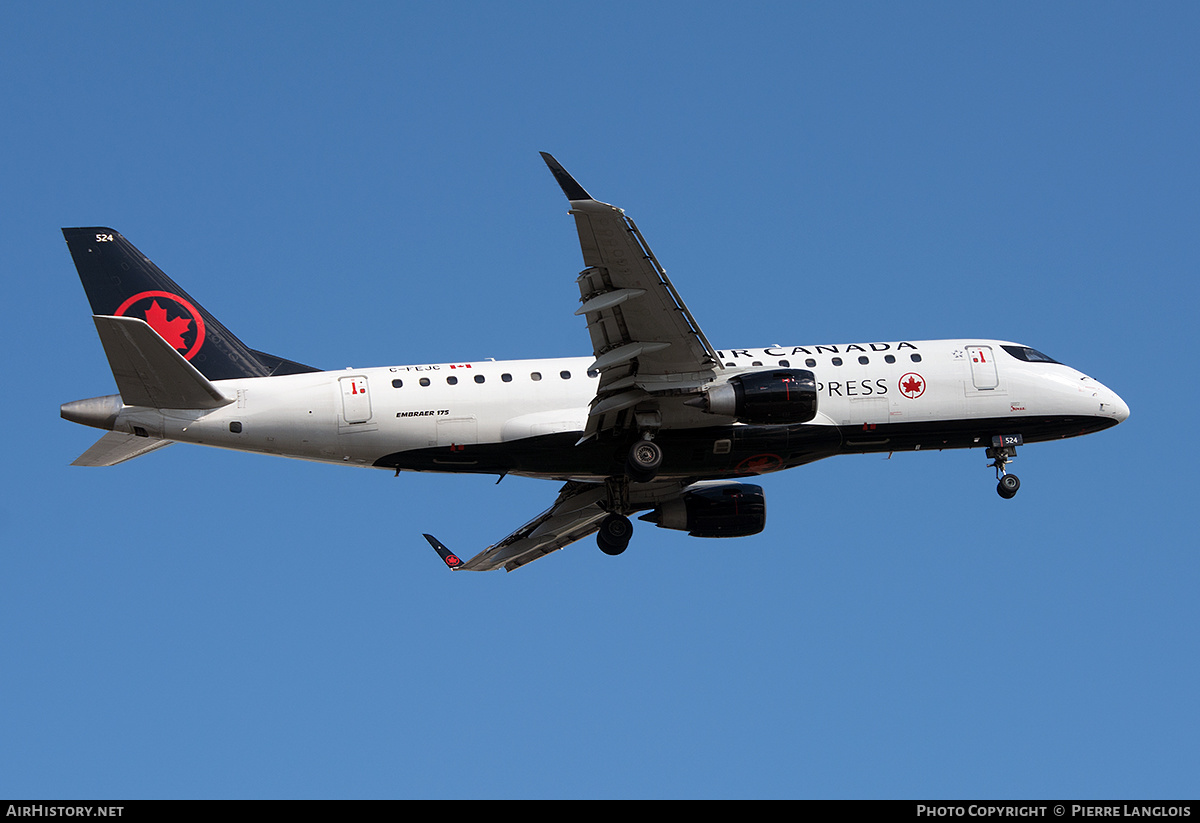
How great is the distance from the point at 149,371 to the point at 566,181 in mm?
12265

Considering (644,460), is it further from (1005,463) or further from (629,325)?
(1005,463)

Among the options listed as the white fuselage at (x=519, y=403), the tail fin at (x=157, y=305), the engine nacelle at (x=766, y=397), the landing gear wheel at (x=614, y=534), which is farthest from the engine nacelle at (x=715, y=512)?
the tail fin at (x=157, y=305)

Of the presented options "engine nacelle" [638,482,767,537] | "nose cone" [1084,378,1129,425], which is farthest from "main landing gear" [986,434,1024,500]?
"engine nacelle" [638,482,767,537]

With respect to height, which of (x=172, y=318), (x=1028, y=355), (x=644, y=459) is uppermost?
(x=172, y=318)

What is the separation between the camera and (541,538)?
42469 mm

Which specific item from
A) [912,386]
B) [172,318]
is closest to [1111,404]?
[912,386]

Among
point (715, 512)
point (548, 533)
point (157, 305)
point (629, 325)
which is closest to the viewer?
point (629, 325)

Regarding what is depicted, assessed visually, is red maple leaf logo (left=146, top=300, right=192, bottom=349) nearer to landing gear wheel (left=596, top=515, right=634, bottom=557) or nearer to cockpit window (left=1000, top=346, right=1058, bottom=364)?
landing gear wheel (left=596, top=515, right=634, bottom=557)

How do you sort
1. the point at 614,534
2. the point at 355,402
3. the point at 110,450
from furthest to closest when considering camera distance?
the point at 614,534, the point at 355,402, the point at 110,450

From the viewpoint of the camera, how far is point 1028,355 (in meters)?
39.4

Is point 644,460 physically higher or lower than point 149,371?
lower

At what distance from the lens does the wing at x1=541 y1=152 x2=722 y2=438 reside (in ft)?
94.7

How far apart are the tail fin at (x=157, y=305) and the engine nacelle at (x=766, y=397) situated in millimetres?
11756

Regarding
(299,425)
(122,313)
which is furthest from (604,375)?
(122,313)
